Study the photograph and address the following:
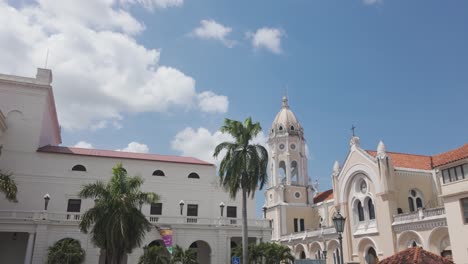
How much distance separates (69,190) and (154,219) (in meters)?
8.72

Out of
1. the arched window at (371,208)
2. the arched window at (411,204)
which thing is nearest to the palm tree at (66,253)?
the arched window at (371,208)

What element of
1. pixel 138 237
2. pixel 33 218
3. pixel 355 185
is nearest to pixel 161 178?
pixel 33 218

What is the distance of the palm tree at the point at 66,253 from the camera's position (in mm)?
28781

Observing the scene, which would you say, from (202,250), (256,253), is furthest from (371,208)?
(202,250)

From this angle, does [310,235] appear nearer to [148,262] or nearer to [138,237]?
[148,262]

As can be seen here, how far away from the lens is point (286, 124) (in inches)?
2331

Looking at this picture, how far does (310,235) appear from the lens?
48344mm

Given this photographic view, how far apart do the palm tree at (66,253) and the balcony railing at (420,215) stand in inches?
1079

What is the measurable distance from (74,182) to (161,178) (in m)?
8.03

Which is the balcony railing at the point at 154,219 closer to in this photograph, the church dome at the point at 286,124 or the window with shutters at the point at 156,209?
the window with shutters at the point at 156,209

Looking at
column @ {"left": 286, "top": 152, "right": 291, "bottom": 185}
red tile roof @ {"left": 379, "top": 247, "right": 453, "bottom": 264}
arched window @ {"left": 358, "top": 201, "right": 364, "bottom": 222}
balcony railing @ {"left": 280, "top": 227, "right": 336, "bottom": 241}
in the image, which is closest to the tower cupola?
column @ {"left": 286, "top": 152, "right": 291, "bottom": 185}

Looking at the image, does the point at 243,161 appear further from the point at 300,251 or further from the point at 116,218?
the point at 300,251

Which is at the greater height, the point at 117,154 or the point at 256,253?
the point at 117,154

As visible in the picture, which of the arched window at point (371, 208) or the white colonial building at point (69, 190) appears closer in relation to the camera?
the white colonial building at point (69, 190)
